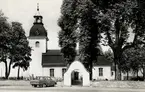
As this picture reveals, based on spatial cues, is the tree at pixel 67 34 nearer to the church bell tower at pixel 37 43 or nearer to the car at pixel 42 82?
the car at pixel 42 82

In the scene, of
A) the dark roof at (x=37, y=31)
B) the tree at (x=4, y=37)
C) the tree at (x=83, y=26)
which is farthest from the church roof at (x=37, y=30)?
the tree at (x=83, y=26)

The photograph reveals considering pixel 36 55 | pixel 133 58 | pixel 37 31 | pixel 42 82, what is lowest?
pixel 42 82

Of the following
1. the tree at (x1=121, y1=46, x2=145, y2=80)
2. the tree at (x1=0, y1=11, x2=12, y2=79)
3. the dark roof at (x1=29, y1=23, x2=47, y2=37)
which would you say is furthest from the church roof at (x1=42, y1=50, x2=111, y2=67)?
the tree at (x1=0, y1=11, x2=12, y2=79)

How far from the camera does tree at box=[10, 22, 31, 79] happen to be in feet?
196

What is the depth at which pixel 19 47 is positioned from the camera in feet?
198

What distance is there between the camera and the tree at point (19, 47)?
59.9 meters

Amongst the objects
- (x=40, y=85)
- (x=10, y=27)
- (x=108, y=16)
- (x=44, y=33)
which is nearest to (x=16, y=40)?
(x=10, y=27)

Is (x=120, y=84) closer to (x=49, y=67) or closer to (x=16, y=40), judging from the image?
(x=16, y=40)

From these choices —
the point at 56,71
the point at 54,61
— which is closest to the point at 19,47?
the point at 56,71

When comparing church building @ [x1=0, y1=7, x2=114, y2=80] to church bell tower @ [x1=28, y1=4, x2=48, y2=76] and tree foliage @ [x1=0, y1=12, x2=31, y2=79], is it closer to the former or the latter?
church bell tower @ [x1=28, y1=4, x2=48, y2=76]

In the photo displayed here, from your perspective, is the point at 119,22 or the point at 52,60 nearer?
the point at 119,22

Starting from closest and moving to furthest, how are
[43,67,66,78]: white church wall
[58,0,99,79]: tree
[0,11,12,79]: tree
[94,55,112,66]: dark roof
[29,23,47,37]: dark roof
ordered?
1. [58,0,99,79]: tree
2. [0,11,12,79]: tree
3. [43,67,66,78]: white church wall
4. [29,23,47,37]: dark roof
5. [94,55,112,66]: dark roof

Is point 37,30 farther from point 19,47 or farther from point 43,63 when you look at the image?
point 19,47

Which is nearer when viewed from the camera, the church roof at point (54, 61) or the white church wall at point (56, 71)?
the white church wall at point (56, 71)
